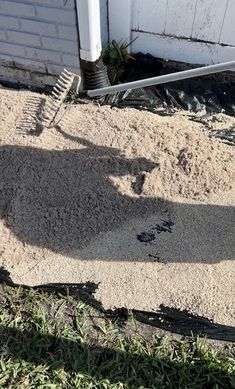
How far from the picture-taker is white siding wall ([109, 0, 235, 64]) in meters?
3.63

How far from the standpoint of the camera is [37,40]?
11.9 feet

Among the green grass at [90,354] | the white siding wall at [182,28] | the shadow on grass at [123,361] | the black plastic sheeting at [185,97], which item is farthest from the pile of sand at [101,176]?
the white siding wall at [182,28]

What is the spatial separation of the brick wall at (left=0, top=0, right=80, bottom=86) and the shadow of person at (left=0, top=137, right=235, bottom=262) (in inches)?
34.7

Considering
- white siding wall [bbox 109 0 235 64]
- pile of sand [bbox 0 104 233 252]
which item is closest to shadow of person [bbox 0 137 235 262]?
pile of sand [bbox 0 104 233 252]

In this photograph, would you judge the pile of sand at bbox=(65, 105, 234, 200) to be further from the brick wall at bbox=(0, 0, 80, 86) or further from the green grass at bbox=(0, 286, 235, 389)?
the green grass at bbox=(0, 286, 235, 389)

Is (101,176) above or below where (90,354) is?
above

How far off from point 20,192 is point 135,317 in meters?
1.10

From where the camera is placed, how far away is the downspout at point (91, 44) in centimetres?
325

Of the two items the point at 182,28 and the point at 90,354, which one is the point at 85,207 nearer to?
the point at 90,354

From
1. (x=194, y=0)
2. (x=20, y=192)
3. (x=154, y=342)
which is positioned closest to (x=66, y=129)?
(x=20, y=192)

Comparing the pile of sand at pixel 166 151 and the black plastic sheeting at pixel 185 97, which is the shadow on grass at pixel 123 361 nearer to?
the pile of sand at pixel 166 151

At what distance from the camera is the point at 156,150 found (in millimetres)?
3219

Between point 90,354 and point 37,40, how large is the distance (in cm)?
240

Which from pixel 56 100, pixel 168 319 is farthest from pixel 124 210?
pixel 56 100
